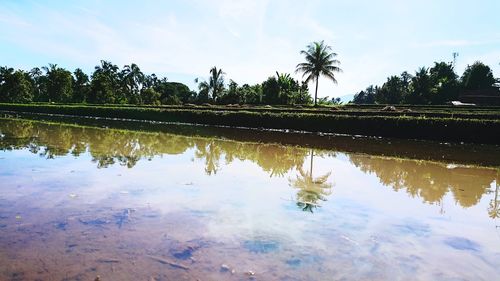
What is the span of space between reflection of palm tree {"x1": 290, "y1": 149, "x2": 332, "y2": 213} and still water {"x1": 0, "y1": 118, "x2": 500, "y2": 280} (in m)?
0.03

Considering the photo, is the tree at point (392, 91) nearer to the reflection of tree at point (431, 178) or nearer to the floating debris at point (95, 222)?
the reflection of tree at point (431, 178)

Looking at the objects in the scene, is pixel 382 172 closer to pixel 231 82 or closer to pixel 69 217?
pixel 69 217

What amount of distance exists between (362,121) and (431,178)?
13166mm

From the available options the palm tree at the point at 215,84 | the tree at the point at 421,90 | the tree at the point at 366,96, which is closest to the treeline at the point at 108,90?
the palm tree at the point at 215,84

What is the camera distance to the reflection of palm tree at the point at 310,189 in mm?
7794

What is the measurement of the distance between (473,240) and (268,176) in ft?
17.7

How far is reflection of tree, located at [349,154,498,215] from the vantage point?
30.1 feet

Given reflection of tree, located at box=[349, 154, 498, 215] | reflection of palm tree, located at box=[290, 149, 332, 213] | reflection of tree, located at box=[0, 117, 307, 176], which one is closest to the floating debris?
reflection of palm tree, located at box=[290, 149, 332, 213]

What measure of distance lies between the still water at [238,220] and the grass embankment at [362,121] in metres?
9.91

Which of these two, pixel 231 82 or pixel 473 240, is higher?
pixel 231 82

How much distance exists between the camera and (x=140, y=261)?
471 cm

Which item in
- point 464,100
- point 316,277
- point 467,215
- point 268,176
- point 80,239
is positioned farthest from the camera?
point 464,100

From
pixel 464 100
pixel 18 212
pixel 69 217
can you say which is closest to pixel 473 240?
Result: pixel 69 217

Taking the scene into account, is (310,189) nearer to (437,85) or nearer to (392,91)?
(437,85)
